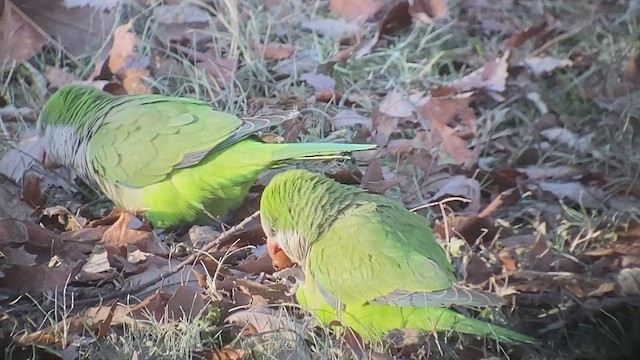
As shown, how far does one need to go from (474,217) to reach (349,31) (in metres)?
0.84

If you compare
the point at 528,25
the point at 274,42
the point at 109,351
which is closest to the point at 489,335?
the point at 109,351

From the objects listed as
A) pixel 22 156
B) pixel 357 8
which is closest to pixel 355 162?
pixel 22 156

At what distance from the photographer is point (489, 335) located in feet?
3.98

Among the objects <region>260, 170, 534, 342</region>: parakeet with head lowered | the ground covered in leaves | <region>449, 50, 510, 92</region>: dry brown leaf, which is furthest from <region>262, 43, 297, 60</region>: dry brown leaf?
<region>260, 170, 534, 342</region>: parakeet with head lowered

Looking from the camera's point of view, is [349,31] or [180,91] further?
[349,31]

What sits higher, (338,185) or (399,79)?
(338,185)

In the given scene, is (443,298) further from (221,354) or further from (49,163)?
(49,163)

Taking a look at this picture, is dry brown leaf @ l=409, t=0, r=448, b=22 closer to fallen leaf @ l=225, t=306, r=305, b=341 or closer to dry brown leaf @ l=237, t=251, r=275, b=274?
dry brown leaf @ l=237, t=251, r=275, b=274

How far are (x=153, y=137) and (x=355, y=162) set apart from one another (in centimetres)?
35

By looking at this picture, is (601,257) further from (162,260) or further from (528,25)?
(528,25)

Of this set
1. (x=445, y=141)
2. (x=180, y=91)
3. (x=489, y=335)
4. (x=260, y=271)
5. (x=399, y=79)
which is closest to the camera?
(x=489, y=335)

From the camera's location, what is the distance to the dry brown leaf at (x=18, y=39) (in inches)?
75.2

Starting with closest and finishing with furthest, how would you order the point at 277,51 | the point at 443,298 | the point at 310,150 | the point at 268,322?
the point at 443,298, the point at 268,322, the point at 310,150, the point at 277,51

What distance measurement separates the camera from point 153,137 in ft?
5.43
